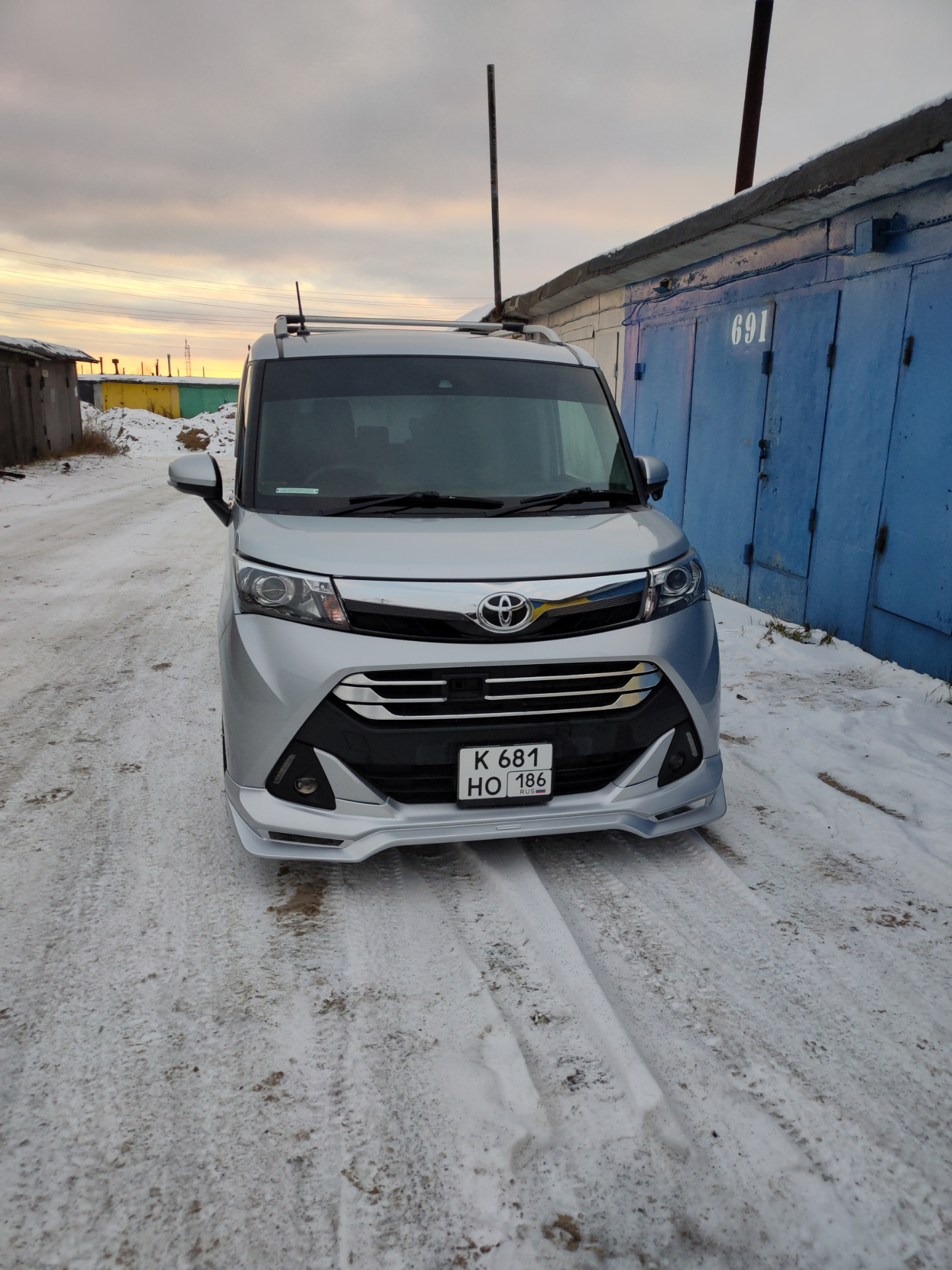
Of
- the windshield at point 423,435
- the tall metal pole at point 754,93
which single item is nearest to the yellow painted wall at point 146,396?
the tall metal pole at point 754,93

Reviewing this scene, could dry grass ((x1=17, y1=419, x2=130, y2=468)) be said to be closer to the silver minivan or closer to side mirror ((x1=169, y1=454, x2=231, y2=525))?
side mirror ((x1=169, y1=454, x2=231, y2=525))

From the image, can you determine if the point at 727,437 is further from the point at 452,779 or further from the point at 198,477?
the point at 452,779

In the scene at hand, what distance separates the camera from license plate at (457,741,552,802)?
286 centimetres

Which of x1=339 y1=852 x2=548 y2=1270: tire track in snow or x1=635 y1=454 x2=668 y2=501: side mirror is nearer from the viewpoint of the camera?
x1=339 y1=852 x2=548 y2=1270: tire track in snow

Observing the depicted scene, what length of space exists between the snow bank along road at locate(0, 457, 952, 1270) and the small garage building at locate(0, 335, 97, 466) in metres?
21.1

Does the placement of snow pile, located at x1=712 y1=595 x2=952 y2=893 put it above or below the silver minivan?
below

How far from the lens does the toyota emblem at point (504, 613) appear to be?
109 inches

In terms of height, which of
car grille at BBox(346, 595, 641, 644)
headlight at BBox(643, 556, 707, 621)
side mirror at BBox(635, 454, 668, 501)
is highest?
side mirror at BBox(635, 454, 668, 501)

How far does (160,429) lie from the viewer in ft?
153

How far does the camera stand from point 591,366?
4164 mm

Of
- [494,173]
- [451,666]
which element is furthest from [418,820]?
[494,173]

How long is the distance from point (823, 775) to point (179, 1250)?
3461mm

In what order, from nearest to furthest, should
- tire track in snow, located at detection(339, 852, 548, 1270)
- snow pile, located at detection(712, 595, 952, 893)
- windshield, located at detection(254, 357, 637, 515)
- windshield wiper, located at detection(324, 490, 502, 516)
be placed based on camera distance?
tire track in snow, located at detection(339, 852, 548, 1270)
windshield wiper, located at detection(324, 490, 502, 516)
windshield, located at detection(254, 357, 637, 515)
snow pile, located at detection(712, 595, 952, 893)

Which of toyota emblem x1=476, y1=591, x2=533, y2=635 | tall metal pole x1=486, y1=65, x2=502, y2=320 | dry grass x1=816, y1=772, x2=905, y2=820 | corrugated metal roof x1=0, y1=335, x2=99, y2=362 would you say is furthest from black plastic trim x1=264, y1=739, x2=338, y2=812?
corrugated metal roof x1=0, y1=335, x2=99, y2=362
